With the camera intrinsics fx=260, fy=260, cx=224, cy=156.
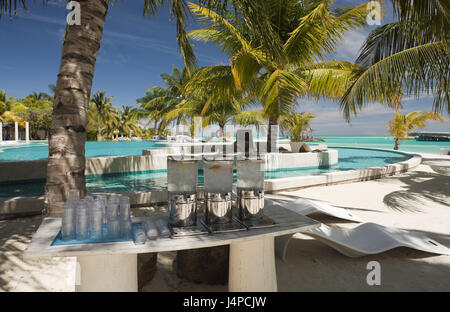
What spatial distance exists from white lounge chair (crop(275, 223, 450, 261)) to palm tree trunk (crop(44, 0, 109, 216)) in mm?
2078

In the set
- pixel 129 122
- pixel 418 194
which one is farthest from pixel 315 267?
pixel 129 122

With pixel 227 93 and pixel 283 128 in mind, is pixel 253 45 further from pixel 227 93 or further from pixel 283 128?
pixel 283 128

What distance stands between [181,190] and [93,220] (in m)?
0.45

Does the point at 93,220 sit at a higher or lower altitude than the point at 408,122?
lower

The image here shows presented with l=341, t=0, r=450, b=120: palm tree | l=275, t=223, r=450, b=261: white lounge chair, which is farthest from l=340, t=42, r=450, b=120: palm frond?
l=275, t=223, r=450, b=261: white lounge chair

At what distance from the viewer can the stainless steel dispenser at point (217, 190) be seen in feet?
4.78

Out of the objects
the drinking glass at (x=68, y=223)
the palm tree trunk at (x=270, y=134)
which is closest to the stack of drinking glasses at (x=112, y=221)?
the drinking glass at (x=68, y=223)

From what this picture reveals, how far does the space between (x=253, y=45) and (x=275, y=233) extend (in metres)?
7.35

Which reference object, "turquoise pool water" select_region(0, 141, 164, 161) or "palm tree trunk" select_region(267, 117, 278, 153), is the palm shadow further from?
"turquoise pool water" select_region(0, 141, 164, 161)

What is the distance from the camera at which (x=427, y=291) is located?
6.43 feet

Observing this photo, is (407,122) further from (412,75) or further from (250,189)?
(250,189)

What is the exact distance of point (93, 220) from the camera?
50.0 inches

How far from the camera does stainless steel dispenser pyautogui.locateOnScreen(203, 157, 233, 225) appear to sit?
57.4 inches

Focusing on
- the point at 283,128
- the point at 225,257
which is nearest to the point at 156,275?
the point at 225,257
